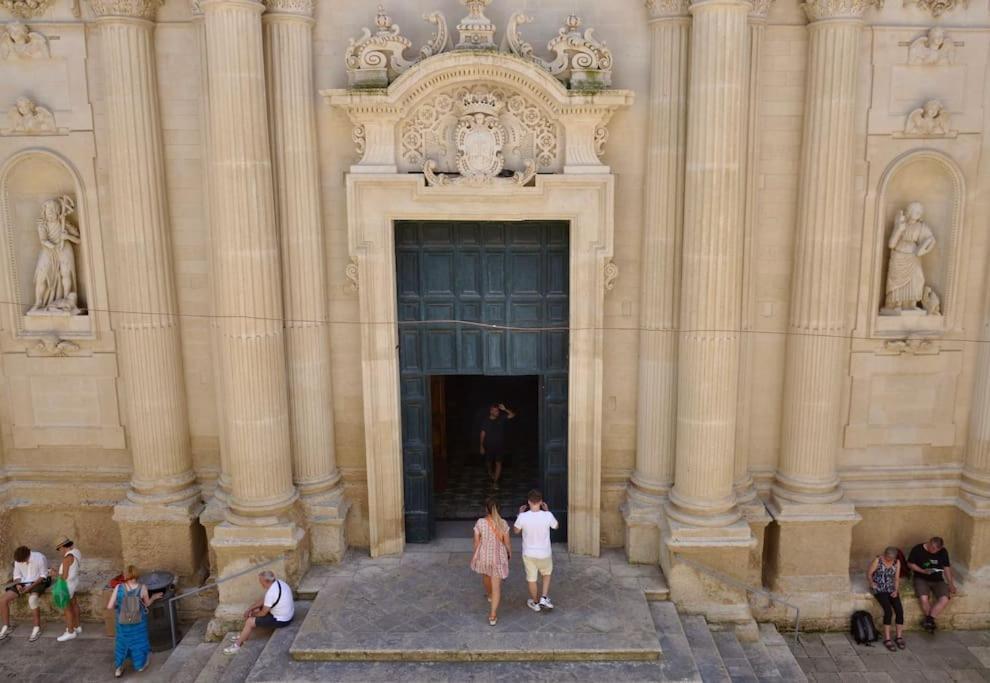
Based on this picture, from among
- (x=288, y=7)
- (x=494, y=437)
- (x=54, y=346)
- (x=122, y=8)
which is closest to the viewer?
(x=288, y=7)

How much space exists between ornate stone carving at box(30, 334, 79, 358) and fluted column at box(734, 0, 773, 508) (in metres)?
9.24

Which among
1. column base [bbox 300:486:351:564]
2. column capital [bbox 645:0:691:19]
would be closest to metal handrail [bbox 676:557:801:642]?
column base [bbox 300:486:351:564]

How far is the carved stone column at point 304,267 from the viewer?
374 inches

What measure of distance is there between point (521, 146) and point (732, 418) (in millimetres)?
4469

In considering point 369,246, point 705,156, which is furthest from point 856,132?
point 369,246

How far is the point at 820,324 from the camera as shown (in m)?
9.94

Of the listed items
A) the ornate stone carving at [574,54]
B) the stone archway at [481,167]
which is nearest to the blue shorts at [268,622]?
the stone archway at [481,167]

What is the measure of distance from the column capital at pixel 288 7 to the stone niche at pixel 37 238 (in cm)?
356

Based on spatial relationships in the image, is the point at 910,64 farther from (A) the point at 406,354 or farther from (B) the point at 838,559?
(A) the point at 406,354

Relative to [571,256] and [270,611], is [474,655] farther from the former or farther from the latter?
[571,256]

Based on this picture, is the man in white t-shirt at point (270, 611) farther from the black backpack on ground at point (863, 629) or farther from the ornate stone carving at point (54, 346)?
the black backpack on ground at point (863, 629)

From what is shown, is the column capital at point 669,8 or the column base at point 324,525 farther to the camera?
the column base at point 324,525

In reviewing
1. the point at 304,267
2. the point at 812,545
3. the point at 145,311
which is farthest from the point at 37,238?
the point at 812,545

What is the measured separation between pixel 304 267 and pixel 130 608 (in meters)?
4.78
